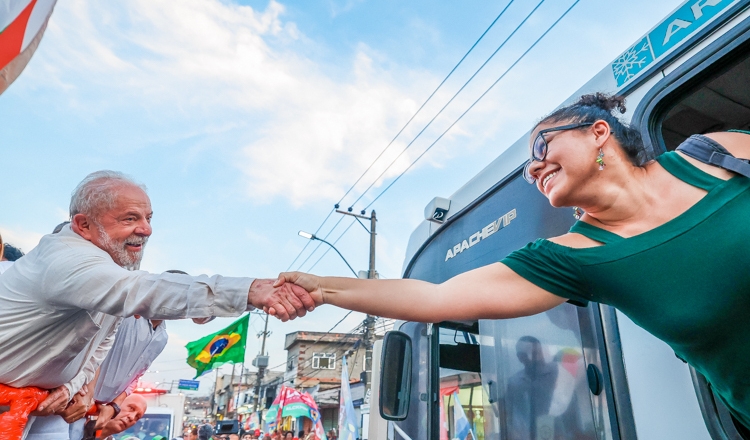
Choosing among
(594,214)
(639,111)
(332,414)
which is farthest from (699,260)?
(332,414)

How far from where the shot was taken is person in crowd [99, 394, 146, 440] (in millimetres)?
3272

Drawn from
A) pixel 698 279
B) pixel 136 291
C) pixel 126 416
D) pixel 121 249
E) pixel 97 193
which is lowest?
pixel 126 416

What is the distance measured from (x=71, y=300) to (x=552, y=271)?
6.25ft

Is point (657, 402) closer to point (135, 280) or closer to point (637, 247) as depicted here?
point (637, 247)

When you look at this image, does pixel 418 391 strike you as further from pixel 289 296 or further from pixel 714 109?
pixel 714 109

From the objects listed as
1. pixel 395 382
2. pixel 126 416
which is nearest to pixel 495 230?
pixel 395 382

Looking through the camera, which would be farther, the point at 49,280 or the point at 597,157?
the point at 49,280

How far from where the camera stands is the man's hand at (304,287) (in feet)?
6.08

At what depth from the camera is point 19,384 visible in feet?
6.90

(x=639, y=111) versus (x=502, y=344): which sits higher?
(x=639, y=111)

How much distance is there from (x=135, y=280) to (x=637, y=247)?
1.90 metres

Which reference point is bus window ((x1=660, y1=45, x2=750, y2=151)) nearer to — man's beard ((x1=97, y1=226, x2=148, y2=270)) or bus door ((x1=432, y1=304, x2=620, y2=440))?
bus door ((x1=432, y1=304, x2=620, y2=440))

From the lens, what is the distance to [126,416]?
3.35 metres

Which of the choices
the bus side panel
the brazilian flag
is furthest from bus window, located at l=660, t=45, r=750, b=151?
the brazilian flag
